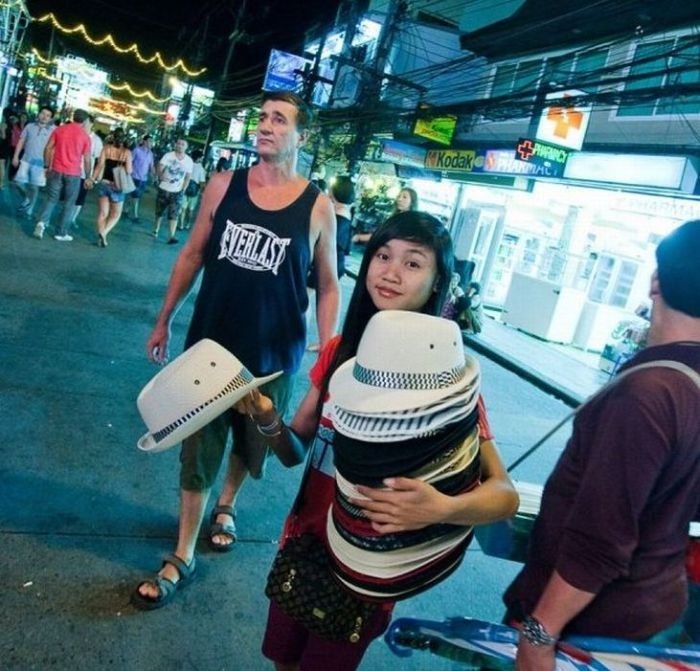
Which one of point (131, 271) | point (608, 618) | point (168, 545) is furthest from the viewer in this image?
point (131, 271)

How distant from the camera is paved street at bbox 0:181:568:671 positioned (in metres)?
2.26

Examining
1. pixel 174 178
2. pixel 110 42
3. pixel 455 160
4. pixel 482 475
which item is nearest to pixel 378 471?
pixel 482 475

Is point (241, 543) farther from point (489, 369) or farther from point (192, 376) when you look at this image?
point (489, 369)

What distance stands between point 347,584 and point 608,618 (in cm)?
62

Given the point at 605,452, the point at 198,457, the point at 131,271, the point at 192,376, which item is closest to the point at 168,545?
the point at 198,457

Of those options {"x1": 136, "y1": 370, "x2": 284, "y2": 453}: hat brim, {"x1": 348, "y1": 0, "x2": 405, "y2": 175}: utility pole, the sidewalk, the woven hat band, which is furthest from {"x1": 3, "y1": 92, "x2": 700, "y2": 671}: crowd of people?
{"x1": 348, "y1": 0, "x2": 405, "y2": 175}: utility pole

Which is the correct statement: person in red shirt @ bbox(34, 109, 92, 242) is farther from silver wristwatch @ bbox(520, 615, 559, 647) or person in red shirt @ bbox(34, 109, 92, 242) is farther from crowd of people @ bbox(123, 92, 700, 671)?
silver wristwatch @ bbox(520, 615, 559, 647)

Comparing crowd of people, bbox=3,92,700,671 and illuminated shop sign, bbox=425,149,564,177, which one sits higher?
illuminated shop sign, bbox=425,149,564,177

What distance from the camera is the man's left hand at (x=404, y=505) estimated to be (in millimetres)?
1197

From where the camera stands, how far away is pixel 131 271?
8.76 m

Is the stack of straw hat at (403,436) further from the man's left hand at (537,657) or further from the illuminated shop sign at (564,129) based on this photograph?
the illuminated shop sign at (564,129)

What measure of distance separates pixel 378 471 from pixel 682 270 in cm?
80

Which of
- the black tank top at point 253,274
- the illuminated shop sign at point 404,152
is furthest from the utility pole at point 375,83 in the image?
the black tank top at point 253,274

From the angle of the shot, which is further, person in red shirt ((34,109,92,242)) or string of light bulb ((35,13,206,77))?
string of light bulb ((35,13,206,77))
